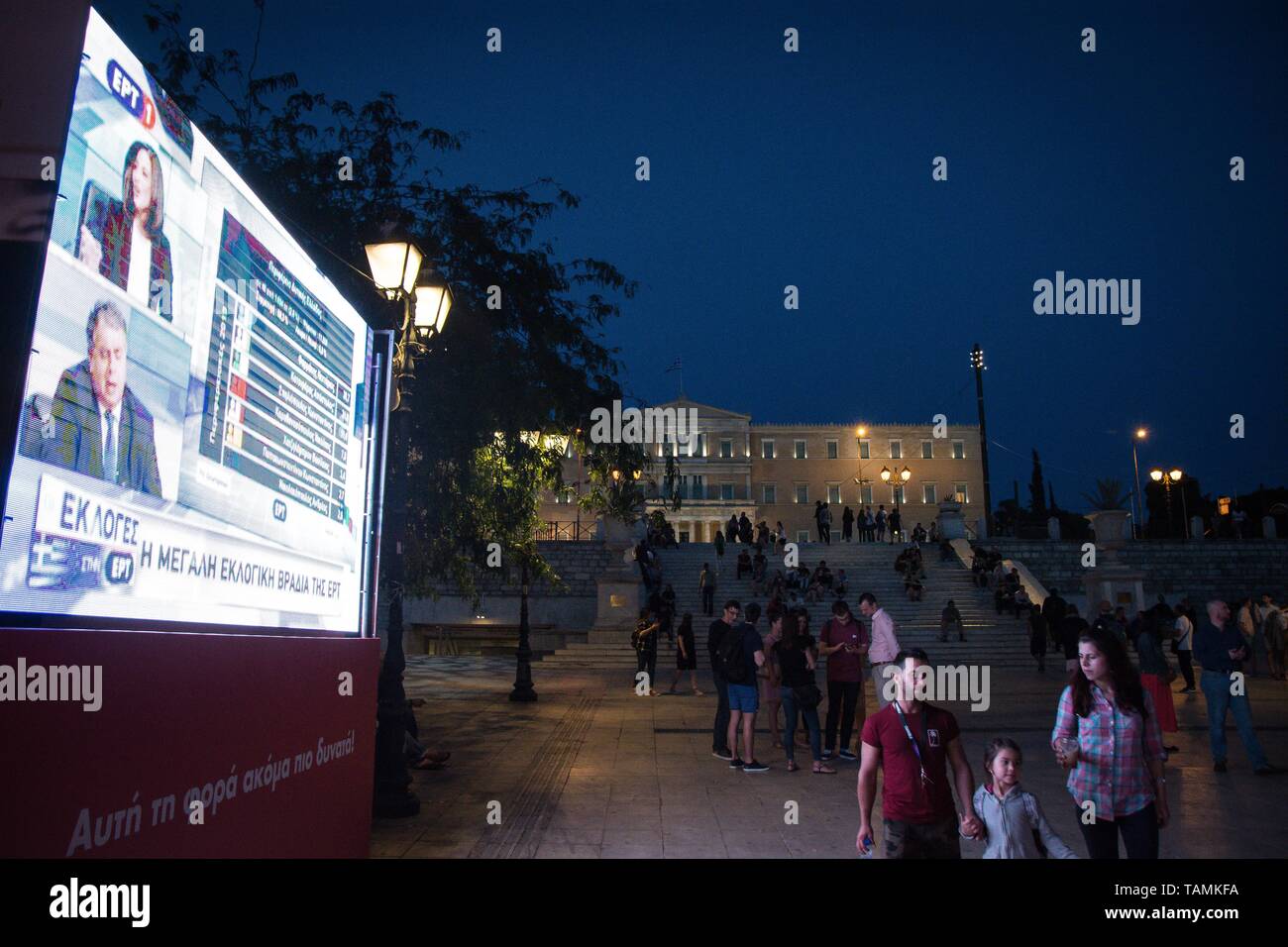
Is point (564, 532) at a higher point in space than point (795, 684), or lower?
higher

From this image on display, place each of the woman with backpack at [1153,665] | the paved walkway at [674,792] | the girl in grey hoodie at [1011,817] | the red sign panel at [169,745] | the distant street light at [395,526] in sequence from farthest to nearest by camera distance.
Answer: the woman with backpack at [1153,665] < the distant street light at [395,526] < the paved walkway at [674,792] < the girl in grey hoodie at [1011,817] < the red sign panel at [169,745]

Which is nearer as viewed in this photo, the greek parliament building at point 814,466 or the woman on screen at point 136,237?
the woman on screen at point 136,237

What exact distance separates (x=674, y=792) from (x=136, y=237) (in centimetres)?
645

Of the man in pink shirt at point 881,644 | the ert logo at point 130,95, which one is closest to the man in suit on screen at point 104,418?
the ert logo at point 130,95

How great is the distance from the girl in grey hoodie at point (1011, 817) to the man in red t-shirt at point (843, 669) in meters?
5.81

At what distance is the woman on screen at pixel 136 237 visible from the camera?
8.84ft

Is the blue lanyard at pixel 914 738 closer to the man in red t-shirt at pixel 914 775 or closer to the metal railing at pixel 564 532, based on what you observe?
the man in red t-shirt at pixel 914 775

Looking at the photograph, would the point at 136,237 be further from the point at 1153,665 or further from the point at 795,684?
the point at 1153,665

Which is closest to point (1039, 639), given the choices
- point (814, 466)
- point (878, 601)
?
point (878, 601)

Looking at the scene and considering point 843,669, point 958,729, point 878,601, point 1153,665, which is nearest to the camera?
point 958,729

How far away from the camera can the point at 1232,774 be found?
28.8ft

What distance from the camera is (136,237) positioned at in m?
2.94

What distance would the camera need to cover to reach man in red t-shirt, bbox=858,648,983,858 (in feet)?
12.7
